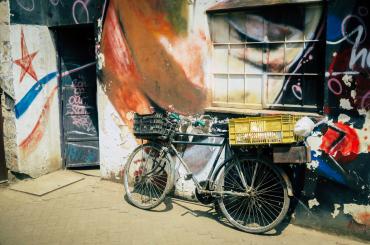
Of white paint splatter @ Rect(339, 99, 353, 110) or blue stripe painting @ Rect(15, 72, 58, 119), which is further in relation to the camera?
blue stripe painting @ Rect(15, 72, 58, 119)

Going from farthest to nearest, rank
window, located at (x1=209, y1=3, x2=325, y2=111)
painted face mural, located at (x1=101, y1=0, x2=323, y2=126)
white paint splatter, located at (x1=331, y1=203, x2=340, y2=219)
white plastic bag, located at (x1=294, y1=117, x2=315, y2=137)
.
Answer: painted face mural, located at (x1=101, y1=0, x2=323, y2=126), window, located at (x1=209, y1=3, x2=325, y2=111), white paint splatter, located at (x1=331, y1=203, x2=340, y2=219), white plastic bag, located at (x1=294, y1=117, x2=315, y2=137)

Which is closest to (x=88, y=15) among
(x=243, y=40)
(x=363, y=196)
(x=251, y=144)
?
(x=243, y=40)

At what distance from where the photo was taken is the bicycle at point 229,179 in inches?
206

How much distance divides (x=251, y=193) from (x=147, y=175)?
185 centimetres

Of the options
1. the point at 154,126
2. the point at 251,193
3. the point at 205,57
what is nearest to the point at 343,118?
the point at 251,193

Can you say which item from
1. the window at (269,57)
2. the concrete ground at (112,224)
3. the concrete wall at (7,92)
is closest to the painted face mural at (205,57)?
the window at (269,57)

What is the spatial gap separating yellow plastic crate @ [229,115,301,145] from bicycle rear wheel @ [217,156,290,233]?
380mm

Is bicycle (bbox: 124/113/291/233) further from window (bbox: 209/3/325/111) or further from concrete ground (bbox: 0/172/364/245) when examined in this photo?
window (bbox: 209/3/325/111)

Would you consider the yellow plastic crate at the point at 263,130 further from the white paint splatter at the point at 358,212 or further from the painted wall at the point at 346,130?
the white paint splatter at the point at 358,212

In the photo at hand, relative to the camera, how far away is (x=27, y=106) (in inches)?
291

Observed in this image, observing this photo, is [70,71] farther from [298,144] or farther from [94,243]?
[298,144]

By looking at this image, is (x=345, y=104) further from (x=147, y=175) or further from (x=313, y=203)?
(x=147, y=175)

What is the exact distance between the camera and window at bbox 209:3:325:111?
203 inches

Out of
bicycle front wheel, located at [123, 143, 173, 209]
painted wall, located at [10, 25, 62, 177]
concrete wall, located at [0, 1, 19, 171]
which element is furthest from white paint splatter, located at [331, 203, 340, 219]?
concrete wall, located at [0, 1, 19, 171]
